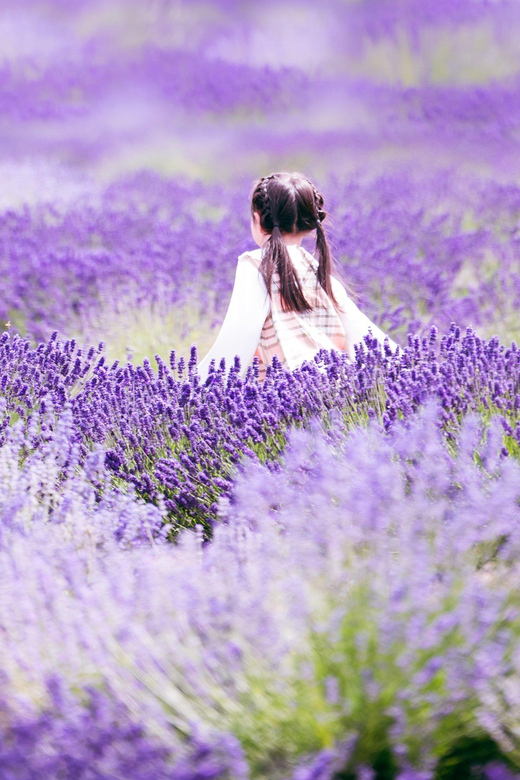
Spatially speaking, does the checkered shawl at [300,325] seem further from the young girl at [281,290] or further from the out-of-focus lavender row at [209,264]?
the out-of-focus lavender row at [209,264]

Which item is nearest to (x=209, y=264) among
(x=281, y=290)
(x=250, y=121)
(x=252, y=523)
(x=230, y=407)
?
(x=281, y=290)

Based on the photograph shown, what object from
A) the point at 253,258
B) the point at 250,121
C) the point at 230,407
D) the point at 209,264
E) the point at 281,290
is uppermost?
the point at 250,121

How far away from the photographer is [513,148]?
26.0ft

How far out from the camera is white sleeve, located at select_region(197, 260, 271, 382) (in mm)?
2637

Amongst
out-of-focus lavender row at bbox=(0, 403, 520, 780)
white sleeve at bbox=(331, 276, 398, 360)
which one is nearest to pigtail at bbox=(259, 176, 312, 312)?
white sleeve at bbox=(331, 276, 398, 360)

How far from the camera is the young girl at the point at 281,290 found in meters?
2.65

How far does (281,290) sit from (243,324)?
0.64 feet

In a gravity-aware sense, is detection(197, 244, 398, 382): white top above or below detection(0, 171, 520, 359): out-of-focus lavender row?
below

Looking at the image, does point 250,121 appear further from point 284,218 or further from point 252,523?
point 252,523

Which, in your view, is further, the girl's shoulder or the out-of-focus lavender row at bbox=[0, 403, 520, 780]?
the girl's shoulder

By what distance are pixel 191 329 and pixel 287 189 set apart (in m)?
1.68

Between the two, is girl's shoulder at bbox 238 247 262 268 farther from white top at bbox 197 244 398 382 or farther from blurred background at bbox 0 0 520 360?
blurred background at bbox 0 0 520 360

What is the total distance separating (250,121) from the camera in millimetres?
9336

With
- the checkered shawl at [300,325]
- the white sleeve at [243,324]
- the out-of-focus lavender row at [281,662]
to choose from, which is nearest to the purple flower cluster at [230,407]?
the white sleeve at [243,324]
